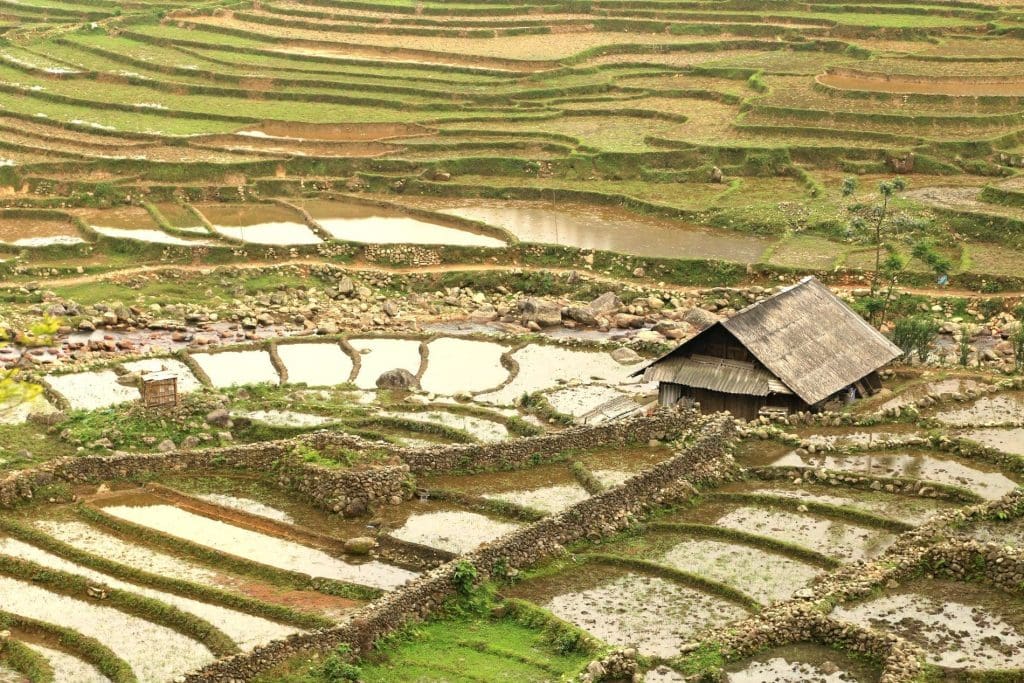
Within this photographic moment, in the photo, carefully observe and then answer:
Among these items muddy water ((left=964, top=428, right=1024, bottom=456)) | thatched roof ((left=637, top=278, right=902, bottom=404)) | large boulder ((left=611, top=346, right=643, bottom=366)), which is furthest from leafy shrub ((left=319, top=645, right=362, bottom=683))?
large boulder ((left=611, top=346, right=643, bottom=366))

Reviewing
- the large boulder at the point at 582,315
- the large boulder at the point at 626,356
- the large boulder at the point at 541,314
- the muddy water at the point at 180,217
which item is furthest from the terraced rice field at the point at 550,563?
the muddy water at the point at 180,217

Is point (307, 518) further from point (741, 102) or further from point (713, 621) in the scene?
point (741, 102)

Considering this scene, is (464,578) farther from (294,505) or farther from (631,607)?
(294,505)

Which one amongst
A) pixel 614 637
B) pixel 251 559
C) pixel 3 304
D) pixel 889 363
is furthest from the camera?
pixel 3 304

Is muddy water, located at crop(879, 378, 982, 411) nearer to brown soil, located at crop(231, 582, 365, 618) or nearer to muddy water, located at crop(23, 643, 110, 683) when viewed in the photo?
brown soil, located at crop(231, 582, 365, 618)

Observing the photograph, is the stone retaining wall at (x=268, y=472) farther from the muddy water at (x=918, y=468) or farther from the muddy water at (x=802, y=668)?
the muddy water at (x=802, y=668)

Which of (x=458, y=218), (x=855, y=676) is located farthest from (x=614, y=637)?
(x=458, y=218)

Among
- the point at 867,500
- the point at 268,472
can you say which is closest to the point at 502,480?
the point at 268,472
